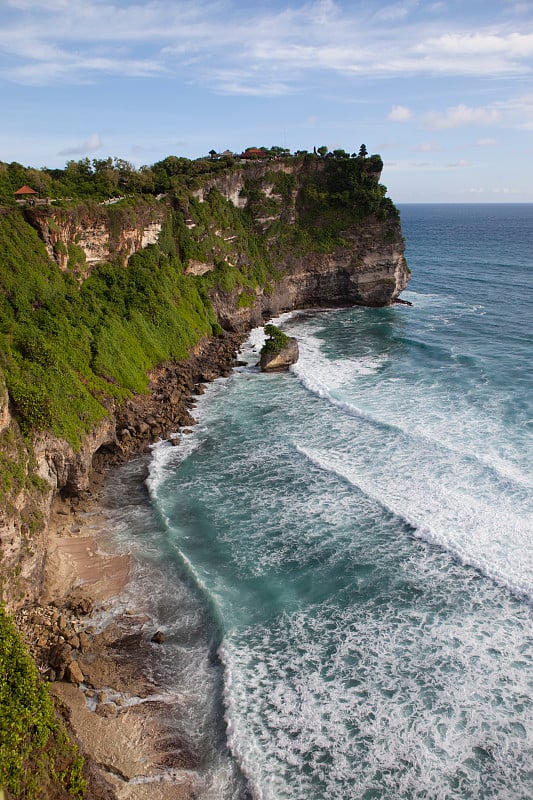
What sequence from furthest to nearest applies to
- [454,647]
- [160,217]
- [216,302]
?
[216,302] < [160,217] < [454,647]

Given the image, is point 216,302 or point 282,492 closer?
point 282,492

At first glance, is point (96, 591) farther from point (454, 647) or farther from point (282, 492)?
point (454, 647)

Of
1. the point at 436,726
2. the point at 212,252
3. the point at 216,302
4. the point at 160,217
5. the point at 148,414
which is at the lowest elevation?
the point at 436,726

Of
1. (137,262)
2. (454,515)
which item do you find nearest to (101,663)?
(454,515)

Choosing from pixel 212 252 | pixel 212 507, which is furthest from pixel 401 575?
pixel 212 252

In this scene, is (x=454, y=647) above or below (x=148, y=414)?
below

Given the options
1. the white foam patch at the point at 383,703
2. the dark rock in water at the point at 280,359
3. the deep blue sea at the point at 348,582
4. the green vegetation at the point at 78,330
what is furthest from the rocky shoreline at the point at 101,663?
the dark rock in water at the point at 280,359

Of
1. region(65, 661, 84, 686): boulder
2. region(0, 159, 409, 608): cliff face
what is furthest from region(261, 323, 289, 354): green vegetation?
region(65, 661, 84, 686): boulder

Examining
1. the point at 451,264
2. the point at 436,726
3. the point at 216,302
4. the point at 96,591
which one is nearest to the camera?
the point at 436,726
